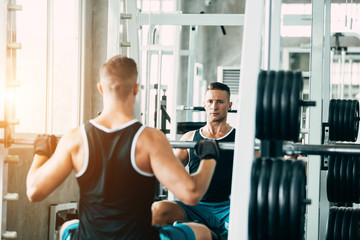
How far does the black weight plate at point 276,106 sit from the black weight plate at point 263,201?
160 millimetres

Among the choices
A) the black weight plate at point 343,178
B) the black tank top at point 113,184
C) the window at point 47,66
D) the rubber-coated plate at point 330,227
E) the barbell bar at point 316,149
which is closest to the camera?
the black tank top at point 113,184

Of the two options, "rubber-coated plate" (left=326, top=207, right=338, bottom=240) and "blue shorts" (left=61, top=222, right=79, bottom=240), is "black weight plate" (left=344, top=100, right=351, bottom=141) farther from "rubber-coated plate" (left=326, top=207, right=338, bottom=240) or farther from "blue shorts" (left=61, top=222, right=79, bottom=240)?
"blue shorts" (left=61, top=222, right=79, bottom=240)

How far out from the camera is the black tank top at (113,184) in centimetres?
190

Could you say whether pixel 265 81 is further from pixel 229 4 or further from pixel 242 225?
pixel 229 4

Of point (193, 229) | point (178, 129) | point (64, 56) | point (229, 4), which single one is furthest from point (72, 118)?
point (229, 4)

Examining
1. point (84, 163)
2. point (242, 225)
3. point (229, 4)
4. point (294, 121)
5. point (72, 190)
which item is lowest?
point (72, 190)

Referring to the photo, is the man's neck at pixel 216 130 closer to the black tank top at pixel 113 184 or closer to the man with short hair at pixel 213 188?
the man with short hair at pixel 213 188

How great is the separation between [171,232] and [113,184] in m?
0.39

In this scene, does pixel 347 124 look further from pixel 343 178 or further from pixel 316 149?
pixel 316 149

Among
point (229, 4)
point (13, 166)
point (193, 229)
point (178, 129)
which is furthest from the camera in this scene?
point (229, 4)

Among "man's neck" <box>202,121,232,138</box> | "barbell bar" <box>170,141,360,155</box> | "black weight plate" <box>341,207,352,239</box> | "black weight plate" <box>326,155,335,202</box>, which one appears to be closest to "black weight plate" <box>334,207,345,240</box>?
"black weight plate" <box>341,207,352,239</box>

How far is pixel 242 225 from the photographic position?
80.4 inches

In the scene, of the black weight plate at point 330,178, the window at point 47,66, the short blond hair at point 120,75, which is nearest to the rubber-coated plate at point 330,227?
the black weight plate at point 330,178

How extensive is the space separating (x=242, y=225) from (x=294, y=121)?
49 cm
